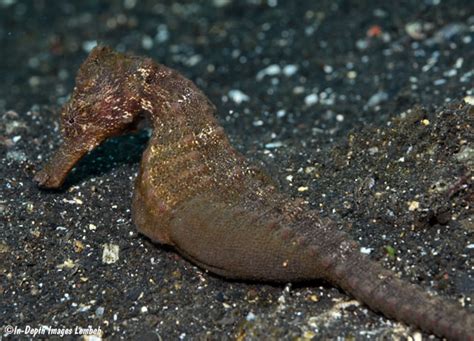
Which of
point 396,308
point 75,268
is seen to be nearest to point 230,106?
point 75,268

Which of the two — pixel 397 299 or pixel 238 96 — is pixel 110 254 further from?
pixel 238 96

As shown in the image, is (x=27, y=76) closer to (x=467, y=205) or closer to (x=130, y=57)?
(x=130, y=57)

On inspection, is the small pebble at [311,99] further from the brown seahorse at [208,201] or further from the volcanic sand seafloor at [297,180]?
the brown seahorse at [208,201]

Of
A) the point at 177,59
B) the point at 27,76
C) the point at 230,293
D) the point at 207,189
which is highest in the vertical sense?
the point at 207,189

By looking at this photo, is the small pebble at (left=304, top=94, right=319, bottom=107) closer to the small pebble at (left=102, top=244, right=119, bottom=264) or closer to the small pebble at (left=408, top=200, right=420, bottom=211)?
the small pebble at (left=408, top=200, right=420, bottom=211)

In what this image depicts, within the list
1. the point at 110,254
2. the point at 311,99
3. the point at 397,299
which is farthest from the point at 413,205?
the point at 311,99

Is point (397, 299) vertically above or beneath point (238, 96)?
above
